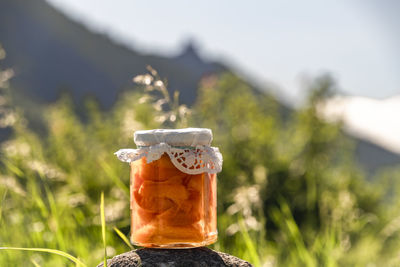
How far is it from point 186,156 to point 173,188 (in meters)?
0.12

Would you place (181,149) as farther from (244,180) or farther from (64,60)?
(64,60)

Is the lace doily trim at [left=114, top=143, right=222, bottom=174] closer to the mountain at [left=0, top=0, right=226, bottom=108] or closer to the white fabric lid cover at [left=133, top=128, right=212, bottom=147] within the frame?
the white fabric lid cover at [left=133, top=128, right=212, bottom=147]

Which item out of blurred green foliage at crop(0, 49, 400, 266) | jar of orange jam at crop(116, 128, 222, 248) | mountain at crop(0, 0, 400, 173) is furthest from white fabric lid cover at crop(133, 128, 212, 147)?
mountain at crop(0, 0, 400, 173)

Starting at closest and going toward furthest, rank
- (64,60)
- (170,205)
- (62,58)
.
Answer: (170,205) → (62,58) → (64,60)

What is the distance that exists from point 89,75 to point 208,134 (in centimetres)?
3762

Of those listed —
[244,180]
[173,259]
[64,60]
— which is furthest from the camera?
[64,60]

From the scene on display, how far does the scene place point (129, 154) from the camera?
1.86 meters

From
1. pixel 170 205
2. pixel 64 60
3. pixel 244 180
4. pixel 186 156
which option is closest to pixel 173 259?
pixel 170 205

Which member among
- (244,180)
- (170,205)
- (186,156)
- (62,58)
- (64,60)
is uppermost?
(62,58)

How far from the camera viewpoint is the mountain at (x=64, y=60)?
3362 centimetres

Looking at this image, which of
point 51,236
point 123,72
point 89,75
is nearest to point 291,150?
point 51,236

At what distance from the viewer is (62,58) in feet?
121

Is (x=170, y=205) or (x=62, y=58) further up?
(x=62, y=58)

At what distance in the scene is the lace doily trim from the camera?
173 centimetres
